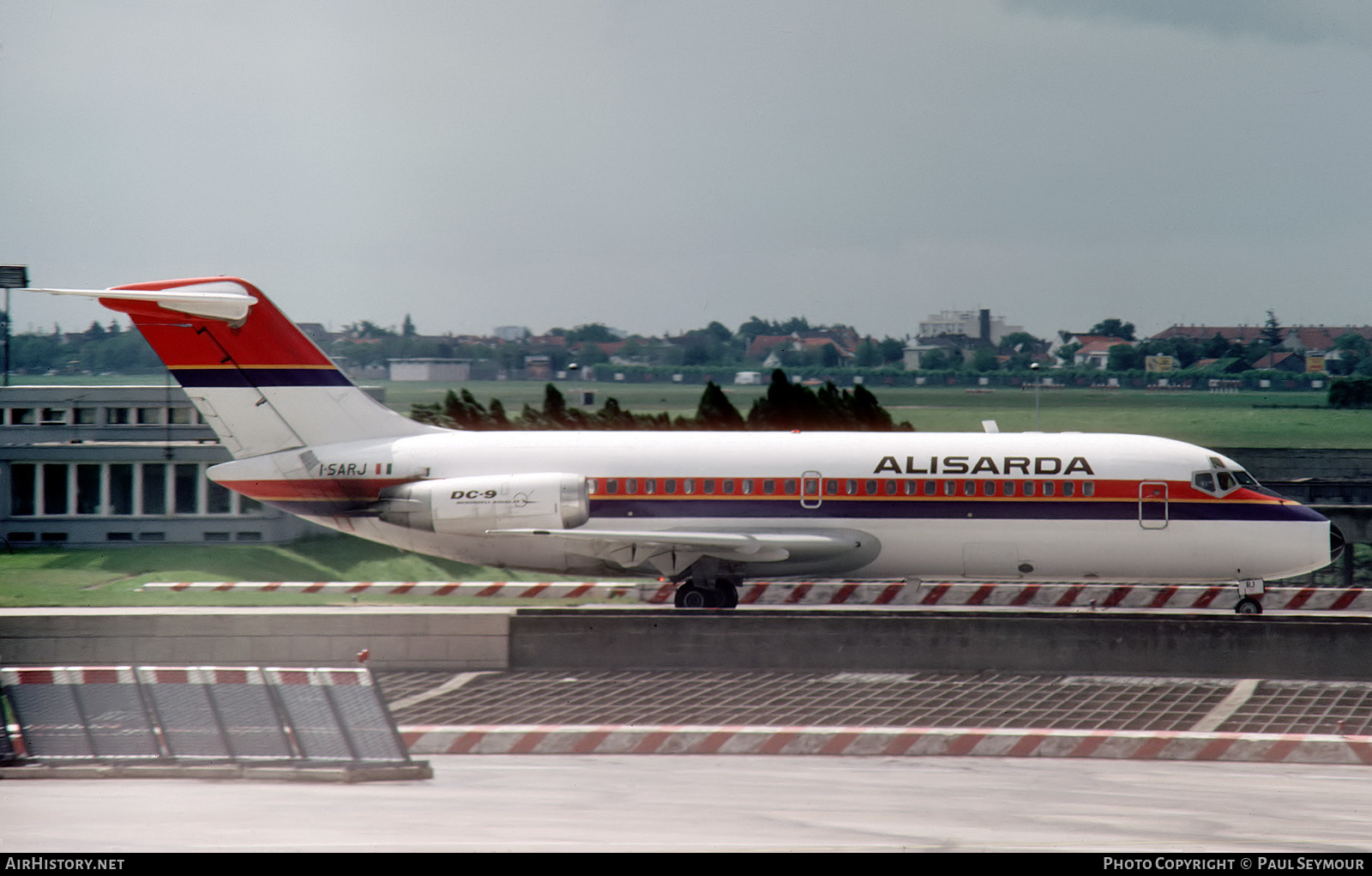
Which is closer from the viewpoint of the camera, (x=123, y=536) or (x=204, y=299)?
(x=204, y=299)

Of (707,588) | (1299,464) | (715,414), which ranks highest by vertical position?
(715,414)

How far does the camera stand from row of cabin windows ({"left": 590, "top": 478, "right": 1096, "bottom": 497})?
2192 cm

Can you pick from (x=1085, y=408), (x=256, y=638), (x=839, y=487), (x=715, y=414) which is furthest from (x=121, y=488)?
(x=1085, y=408)

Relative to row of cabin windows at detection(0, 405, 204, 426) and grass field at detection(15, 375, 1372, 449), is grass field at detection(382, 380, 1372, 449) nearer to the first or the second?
grass field at detection(15, 375, 1372, 449)

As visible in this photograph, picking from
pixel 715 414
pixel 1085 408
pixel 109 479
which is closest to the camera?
pixel 109 479

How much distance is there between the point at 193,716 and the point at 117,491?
20.7m

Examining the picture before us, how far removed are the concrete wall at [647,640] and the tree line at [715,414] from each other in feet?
73.7

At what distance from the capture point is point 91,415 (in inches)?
1230

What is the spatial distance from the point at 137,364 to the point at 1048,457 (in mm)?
35483

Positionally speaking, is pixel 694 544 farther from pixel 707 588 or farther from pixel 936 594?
pixel 936 594

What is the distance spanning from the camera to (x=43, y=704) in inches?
464

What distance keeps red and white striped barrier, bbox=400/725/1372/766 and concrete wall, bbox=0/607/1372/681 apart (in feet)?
10.3

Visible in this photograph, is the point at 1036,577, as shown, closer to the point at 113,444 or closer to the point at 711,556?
the point at 711,556

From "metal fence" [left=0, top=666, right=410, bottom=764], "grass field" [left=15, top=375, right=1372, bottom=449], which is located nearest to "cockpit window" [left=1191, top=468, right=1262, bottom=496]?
"metal fence" [left=0, top=666, right=410, bottom=764]
